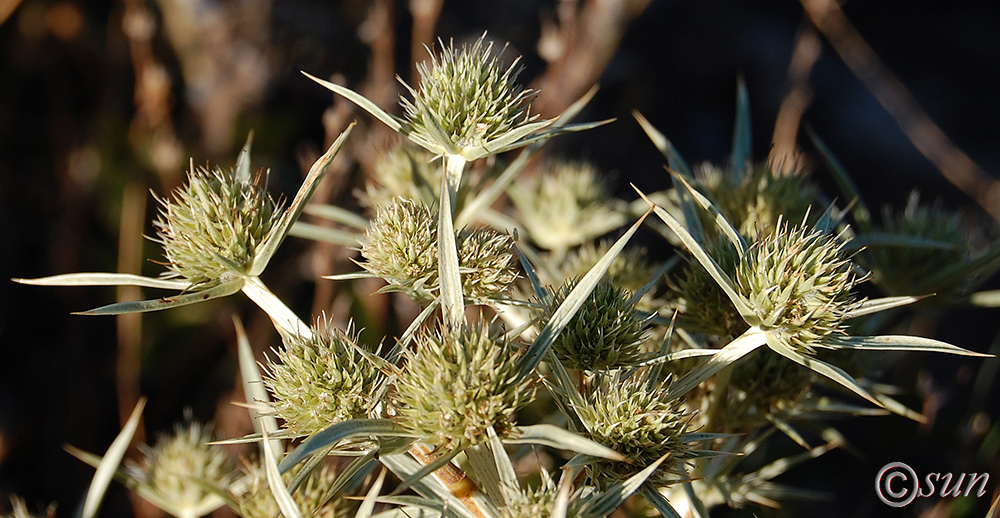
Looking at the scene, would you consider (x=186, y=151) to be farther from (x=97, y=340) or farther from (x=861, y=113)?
(x=861, y=113)

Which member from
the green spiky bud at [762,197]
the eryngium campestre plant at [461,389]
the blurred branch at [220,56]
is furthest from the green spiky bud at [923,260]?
the blurred branch at [220,56]

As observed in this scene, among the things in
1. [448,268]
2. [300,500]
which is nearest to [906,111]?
[448,268]

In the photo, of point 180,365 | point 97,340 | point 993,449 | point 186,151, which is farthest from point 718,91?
point 97,340

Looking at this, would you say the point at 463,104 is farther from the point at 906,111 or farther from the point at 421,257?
the point at 906,111

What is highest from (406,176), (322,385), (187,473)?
(406,176)

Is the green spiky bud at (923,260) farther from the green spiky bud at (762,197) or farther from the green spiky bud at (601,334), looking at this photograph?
the green spiky bud at (601,334)

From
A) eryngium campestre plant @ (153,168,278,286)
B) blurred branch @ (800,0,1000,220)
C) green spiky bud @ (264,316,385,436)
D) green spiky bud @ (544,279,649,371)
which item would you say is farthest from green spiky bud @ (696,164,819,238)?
blurred branch @ (800,0,1000,220)

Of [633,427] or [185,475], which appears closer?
[633,427]
